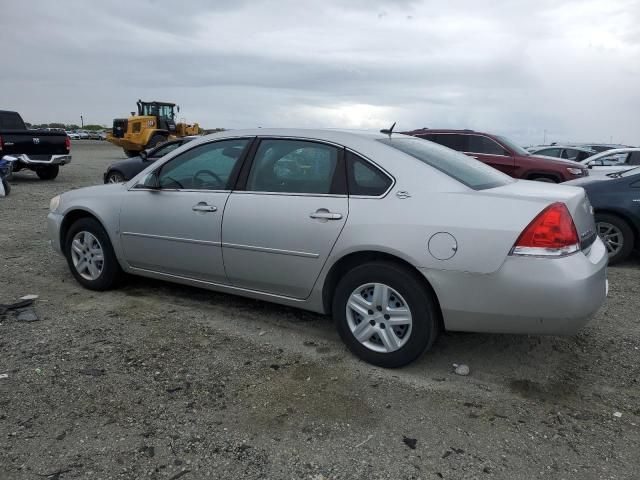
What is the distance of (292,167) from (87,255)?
7.75 ft

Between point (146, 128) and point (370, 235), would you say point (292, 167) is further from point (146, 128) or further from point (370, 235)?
point (146, 128)

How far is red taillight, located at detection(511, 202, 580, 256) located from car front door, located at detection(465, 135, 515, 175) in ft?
28.4

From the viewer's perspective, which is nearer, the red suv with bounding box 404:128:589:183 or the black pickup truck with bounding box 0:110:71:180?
the red suv with bounding box 404:128:589:183

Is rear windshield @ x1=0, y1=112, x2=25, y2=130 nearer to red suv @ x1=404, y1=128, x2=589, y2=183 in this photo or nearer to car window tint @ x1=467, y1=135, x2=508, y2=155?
red suv @ x1=404, y1=128, x2=589, y2=183

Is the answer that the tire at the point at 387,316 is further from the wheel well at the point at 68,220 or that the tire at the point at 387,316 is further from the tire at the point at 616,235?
the tire at the point at 616,235

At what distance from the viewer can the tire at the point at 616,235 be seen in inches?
255

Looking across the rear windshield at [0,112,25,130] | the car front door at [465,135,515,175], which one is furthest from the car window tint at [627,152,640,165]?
the rear windshield at [0,112,25,130]

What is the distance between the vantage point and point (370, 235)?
11.4ft

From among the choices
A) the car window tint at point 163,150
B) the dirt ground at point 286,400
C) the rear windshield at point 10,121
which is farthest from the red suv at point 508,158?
the rear windshield at point 10,121

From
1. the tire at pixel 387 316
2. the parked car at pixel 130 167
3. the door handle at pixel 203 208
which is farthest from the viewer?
the parked car at pixel 130 167

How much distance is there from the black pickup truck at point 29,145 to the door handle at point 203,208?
11.2m

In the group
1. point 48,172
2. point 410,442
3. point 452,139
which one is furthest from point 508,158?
point 48,172

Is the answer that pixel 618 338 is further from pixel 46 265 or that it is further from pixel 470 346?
pixel 46 265

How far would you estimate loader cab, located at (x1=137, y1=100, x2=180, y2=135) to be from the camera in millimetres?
28953
